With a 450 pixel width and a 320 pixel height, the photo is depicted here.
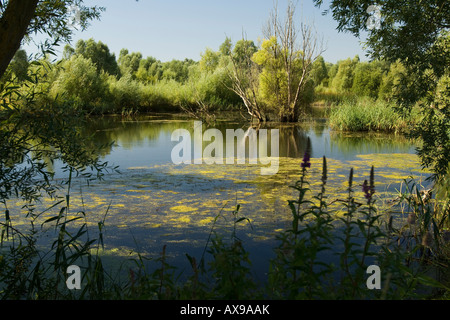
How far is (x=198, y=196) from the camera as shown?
5.63 meters

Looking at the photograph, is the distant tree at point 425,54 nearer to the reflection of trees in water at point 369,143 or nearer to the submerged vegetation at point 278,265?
the submerged vegetation at point 278,265

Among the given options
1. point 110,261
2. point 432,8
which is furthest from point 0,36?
point 432,8

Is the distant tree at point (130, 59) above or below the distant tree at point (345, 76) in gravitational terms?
above

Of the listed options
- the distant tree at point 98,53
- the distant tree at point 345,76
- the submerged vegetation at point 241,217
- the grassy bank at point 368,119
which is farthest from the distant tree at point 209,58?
the submerged vegetation at point 241,217

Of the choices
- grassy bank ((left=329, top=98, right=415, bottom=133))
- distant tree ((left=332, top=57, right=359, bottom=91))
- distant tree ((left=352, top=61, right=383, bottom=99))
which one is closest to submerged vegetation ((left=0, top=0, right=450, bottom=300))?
grassy bank ((left=329, top=98, right=415, bottom=133))

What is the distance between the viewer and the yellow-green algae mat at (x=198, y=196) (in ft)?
14.4

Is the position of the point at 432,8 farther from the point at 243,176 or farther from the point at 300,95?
the point at 300,95

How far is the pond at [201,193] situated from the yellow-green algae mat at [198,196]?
1cm

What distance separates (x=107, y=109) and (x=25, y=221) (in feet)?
63.6

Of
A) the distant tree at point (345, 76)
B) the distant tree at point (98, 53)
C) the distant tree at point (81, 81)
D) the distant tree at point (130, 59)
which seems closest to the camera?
the distant tree at point (81, 81)

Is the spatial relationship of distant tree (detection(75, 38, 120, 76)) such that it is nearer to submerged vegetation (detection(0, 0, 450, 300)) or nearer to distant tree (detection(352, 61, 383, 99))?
distant tree (detection(352, 61, 383, 99))

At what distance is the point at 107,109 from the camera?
22.8 meters

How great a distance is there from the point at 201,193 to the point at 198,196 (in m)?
0.18

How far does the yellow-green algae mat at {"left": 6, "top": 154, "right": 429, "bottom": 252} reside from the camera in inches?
172
